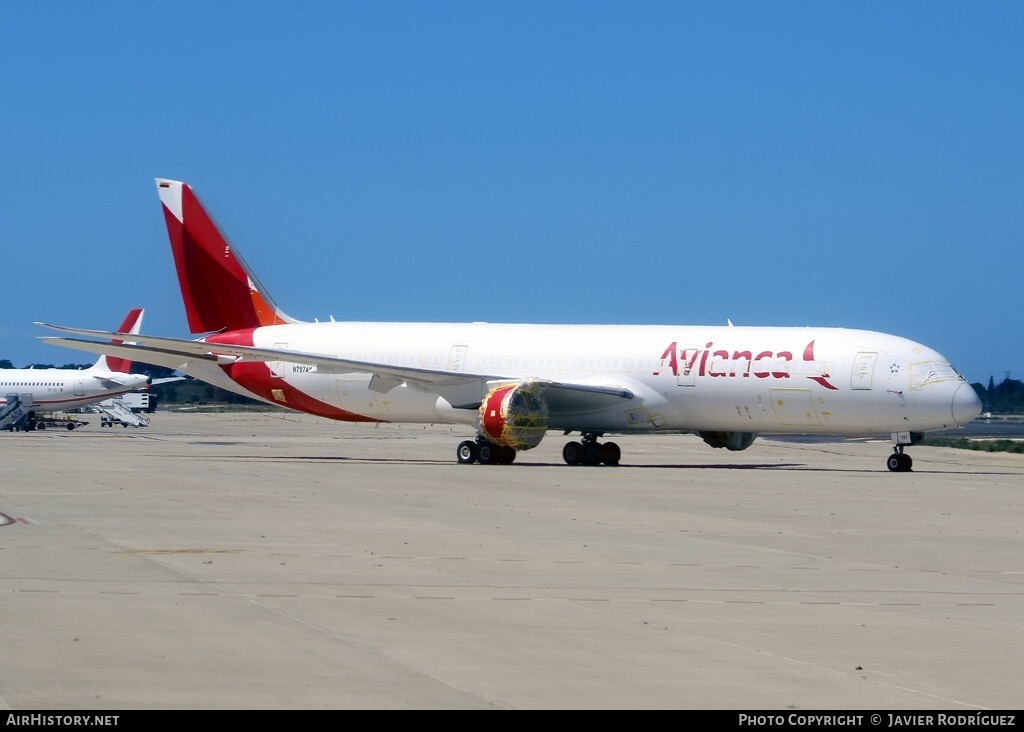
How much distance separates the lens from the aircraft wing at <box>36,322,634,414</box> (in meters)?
36.6

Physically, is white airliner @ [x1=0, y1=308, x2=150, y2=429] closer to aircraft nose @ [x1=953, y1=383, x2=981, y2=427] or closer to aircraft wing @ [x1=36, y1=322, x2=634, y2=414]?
aircraft wing @ [x1=36, y1=322, x2=634, y2=414]

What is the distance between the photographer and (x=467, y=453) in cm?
3747

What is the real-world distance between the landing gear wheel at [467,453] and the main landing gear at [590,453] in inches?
97.0

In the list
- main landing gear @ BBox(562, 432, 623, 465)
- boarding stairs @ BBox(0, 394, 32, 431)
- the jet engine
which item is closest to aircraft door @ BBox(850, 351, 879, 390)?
the jet engine

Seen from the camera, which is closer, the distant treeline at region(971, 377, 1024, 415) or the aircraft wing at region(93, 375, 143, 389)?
the aircraft wing at region(93, 375, 143, 389)

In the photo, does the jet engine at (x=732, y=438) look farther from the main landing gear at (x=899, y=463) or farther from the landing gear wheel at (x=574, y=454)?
the main landing gear at (x=899, y=463)

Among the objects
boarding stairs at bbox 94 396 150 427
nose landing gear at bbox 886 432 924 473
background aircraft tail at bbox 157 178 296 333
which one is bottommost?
nose landing gear at bbox 886 432 924 473

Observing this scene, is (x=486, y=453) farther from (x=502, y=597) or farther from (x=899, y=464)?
(x=502, y=597)

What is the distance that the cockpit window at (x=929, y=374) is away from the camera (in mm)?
33438

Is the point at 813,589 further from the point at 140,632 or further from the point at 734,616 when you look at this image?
the point at 140,632

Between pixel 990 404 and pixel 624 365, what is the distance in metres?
126

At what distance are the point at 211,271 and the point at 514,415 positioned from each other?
12.9 metres

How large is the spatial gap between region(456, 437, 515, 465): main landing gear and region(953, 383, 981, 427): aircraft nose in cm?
1090

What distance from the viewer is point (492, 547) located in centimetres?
1634
